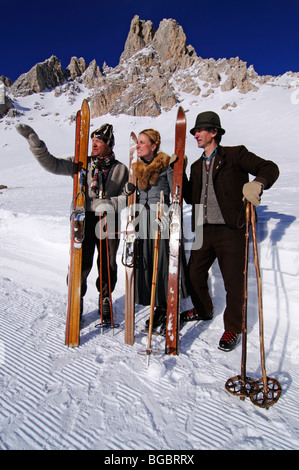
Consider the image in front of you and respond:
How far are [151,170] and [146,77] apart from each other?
78.2 meters

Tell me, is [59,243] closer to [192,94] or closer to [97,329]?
[97,329]

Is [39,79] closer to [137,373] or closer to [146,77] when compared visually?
[146,77]

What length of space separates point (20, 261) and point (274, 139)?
27824 millimetres

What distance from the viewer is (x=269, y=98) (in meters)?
43.3

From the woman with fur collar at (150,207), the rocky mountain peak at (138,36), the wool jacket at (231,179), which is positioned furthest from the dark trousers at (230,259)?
the rocky mountain peak at (138,36)

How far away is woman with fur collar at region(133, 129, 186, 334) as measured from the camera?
8.59 ft

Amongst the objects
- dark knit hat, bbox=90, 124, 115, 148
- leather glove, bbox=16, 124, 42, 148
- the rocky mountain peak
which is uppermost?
the rocky mountain peak

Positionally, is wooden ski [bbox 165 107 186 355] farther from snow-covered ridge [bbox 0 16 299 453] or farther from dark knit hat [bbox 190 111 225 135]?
dark knit hat [bbox 190 111 225 135]

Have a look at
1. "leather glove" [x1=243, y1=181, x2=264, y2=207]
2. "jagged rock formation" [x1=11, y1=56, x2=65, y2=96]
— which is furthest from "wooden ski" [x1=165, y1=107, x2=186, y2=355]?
"jagged rock formation" [x1=11, y1=56, x2=65, y2=96]

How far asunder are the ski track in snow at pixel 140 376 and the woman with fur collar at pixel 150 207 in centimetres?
47

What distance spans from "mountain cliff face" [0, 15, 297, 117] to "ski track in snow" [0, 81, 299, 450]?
5289cm

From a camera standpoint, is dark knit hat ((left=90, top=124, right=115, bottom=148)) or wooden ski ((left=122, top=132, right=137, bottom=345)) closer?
wooden ski ((left=122, top=132, right=137, bottom=345))
